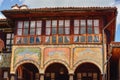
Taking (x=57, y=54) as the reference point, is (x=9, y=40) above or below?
above

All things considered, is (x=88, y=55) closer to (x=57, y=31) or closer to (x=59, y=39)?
(x=59, y=39)

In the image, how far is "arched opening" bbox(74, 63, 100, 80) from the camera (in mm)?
29072

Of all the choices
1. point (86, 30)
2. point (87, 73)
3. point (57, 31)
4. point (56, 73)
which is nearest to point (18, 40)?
point (57, 31)

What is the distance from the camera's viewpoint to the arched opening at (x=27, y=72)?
96.2 feet

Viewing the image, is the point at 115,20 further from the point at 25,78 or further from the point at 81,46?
→ the point at 25,78

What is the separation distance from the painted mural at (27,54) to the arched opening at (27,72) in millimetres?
1500

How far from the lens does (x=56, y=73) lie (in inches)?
1175

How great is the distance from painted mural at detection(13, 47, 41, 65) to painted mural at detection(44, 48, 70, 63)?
0.65m

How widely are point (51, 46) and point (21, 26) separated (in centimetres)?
316

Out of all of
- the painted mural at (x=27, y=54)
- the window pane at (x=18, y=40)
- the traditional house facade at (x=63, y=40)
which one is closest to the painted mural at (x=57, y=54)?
the traditional house facade at (x=63, y=40)

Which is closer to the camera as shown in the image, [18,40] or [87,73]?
[18,40]

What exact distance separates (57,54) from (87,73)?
368cm

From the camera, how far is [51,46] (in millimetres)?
27438

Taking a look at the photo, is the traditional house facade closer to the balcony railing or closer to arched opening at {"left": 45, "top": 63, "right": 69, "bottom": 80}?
the balcony railing
